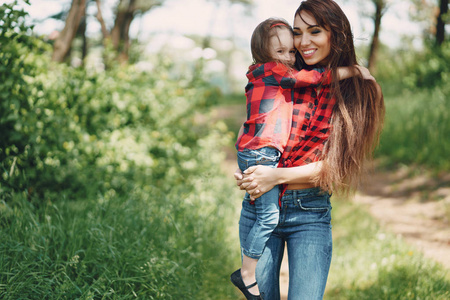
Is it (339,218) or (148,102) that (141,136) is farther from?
(339,218)

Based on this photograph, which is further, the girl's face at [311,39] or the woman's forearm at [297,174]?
the girl's face at [311,39]

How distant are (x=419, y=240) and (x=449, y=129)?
297 cm

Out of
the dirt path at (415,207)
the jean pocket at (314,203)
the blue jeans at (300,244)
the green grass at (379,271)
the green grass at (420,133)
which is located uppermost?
the jean pocket at (314,203)

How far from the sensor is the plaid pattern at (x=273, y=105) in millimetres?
2018

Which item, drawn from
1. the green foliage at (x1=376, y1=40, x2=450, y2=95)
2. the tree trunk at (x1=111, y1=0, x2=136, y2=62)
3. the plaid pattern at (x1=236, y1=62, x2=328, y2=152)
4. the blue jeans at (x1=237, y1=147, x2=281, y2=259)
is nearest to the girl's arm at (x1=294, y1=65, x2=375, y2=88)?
the plaid pattern at (x1=236, y1=62, x2=328, y2=152)

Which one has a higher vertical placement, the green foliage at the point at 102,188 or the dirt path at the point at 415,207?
the green foliage at the point at 102,188

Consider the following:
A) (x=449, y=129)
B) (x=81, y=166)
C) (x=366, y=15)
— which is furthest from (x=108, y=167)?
(x=366, y=15)

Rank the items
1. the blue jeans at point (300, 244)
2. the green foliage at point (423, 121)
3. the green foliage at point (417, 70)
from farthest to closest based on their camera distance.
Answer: the green foliage at point (417, 70) < the green foliage at point (423, 121) < the blue jeans at point (300, 244)

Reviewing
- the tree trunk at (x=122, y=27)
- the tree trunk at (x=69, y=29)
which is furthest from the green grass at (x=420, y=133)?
the tree trunk at (x=69, y=29)

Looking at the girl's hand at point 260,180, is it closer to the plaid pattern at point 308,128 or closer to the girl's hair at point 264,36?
the plaid pattern at point 308,128

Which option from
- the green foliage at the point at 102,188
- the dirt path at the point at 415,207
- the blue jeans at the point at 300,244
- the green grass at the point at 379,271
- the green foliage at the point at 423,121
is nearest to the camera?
the blue jeans at the point at 300,244

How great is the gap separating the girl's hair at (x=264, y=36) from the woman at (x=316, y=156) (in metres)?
0.10

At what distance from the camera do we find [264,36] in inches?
85.3

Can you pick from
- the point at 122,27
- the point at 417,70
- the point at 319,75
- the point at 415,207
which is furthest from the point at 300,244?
the point at 417,70
